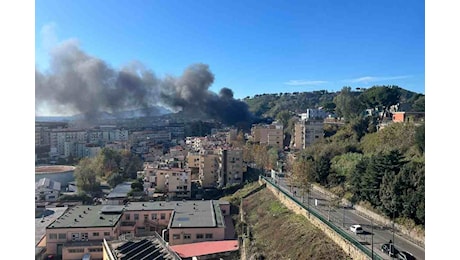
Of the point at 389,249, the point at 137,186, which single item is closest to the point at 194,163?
the point at 137,186

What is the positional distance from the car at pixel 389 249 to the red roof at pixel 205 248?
174 centimetres

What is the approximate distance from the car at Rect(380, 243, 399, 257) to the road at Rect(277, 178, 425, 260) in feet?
0.13

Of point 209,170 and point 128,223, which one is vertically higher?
point 209,170

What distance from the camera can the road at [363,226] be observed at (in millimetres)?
3287

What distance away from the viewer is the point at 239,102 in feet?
59.8

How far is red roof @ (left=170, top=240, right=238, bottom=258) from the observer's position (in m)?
4.23

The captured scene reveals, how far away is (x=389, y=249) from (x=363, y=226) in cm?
86

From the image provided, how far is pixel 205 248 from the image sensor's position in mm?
4453

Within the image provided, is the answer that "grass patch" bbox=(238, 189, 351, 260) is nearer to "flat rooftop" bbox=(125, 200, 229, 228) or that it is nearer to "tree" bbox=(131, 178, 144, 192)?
"flat rooftop" bbox=(125, 200, 229, 228)

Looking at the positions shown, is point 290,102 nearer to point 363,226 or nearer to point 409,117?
point 409,117

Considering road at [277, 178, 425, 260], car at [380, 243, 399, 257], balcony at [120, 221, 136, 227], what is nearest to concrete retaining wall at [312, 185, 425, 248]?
road at [277, 178, 425, 260]
